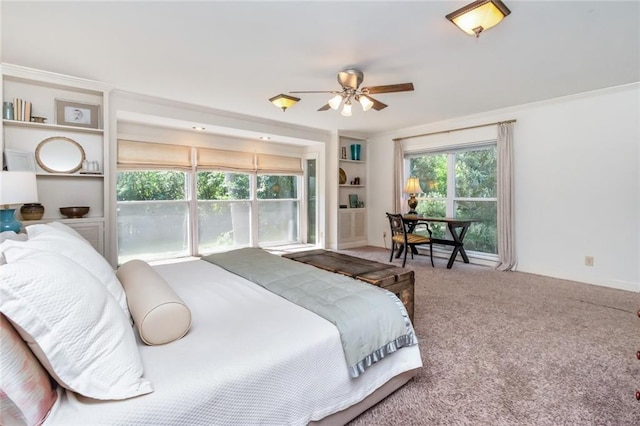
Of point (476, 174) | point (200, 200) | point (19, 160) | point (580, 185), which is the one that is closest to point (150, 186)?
point (200, 200)

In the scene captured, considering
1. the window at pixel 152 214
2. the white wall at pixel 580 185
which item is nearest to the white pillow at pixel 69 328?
the window at pixel 152 214

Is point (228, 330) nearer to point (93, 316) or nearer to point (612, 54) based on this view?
point (93, 316)

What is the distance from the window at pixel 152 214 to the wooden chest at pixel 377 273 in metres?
3.08

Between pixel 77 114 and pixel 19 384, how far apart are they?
3.72 meters

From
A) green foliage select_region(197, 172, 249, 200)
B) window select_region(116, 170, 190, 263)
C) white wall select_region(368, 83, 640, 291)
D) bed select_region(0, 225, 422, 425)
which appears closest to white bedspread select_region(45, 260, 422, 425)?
bed select_region(0, 225, 422, 425)

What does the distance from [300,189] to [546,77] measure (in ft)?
14.6

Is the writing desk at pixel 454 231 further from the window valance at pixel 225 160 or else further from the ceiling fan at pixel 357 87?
the window valance at pixel 225 160

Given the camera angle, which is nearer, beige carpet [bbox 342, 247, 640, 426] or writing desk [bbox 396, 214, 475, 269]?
beige carpet [bbox 342, 247, 640, 426]

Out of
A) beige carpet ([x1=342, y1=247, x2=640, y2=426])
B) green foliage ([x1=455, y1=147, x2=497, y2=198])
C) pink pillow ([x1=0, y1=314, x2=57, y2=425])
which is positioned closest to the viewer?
pink pillow ([x1=0, y1=314, x2=57, y2=425])

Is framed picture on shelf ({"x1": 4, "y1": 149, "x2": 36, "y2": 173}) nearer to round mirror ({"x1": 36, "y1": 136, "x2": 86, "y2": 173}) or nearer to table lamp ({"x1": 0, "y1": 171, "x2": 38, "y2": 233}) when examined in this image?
round mirror ({"x1": 36, "y1": 136, "x2": 86, "y2": 173})

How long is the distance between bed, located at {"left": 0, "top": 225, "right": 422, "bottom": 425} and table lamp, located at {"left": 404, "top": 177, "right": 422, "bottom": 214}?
12.8ft

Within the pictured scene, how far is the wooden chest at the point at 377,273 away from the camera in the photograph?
7.40 feet

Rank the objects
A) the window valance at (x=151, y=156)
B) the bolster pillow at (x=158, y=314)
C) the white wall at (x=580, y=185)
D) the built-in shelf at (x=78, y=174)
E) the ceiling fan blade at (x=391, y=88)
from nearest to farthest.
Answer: the bolster pillow at (x=158, y=314) < the ceiling fan blade at (x=391, y=88) < the built-in shelf at (x=78, y=174) < the white wall at (x=580, y=185) < the window valance at (x=151, y=156)

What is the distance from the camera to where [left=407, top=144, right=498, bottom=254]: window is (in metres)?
4.78
